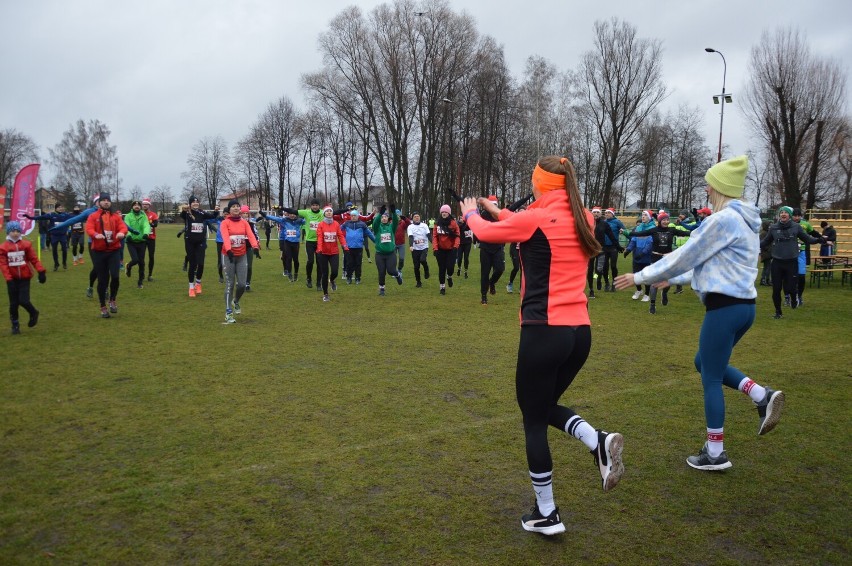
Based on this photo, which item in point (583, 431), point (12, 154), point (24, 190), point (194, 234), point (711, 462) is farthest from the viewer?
point (12, 154)

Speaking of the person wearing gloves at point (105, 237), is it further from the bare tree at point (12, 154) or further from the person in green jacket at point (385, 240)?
the bare tree at point (12, 154)

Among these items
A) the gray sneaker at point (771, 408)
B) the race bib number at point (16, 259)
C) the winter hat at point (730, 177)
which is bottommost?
the gray sneaker at point (771, 408)

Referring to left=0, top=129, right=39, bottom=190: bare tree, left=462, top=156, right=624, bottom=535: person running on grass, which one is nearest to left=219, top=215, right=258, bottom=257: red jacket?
left=462, top=156, right=624, bottom=535: person running on grass

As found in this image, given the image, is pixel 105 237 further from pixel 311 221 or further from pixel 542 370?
pixel 542 370

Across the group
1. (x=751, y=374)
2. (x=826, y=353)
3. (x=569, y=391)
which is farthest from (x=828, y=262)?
(x=569, y=391)

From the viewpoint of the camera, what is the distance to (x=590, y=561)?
3.56 meters

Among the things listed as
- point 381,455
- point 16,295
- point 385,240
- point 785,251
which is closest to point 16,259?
point 16,295

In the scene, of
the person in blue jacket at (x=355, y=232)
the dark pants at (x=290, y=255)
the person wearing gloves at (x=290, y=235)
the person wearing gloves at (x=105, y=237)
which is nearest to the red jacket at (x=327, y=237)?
the person in blue jacket at (x=355, y=232)

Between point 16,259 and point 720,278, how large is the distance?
10.6 metres

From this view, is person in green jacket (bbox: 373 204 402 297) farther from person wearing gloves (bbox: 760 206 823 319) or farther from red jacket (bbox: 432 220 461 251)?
person wearing gloves (bbox: 760 206 823 319)

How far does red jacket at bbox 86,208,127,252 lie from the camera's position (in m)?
10.9

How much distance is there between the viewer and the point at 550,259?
3.68m

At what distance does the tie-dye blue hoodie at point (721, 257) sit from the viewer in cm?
Result: 449

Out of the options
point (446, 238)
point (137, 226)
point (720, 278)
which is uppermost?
point (137, 226)
